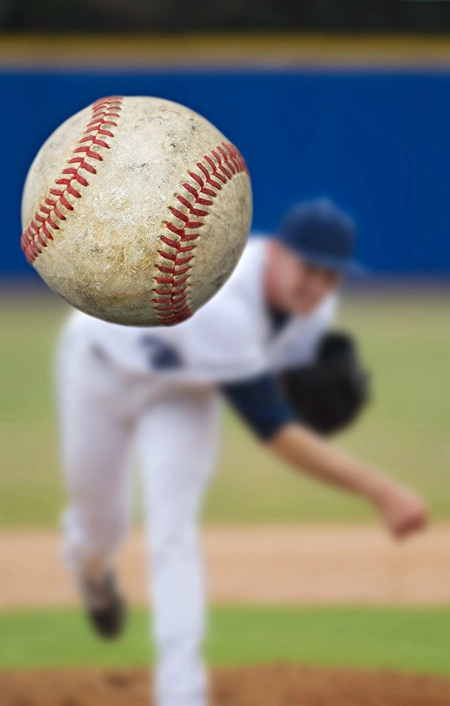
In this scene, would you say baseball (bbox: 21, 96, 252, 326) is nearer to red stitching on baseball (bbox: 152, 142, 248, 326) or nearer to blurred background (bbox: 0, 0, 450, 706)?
red stitching on baseball (bbox: 152, 142, 248, 326)

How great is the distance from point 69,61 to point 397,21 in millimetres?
1989

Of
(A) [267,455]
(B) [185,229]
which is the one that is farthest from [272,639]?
(A) [267,455]

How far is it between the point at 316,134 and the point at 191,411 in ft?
14.2

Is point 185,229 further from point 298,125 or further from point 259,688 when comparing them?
point 298,125

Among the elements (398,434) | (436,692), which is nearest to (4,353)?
(398,434)

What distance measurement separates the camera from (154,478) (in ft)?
Result: 5.25

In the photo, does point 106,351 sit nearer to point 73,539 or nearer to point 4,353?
point 73,539

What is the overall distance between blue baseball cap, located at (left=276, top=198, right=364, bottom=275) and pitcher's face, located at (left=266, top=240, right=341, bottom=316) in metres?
0.02

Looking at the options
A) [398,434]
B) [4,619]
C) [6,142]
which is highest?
[6,142]

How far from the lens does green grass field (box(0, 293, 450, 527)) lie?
115 inches

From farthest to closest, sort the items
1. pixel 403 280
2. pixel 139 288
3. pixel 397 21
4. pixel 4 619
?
pixel 403 280 < pixel 397 21 < pixel 4 619 < pixel 139 288

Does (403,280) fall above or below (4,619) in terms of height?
above

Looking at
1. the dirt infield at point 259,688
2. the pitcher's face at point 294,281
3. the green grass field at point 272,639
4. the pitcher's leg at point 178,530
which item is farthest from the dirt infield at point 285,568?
the pitcher's face at point 294,281

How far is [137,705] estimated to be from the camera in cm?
178
